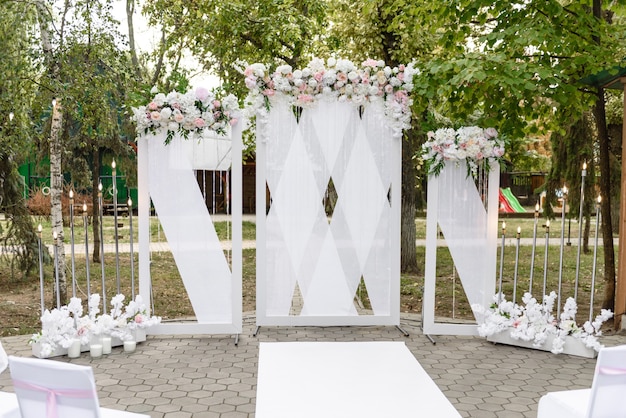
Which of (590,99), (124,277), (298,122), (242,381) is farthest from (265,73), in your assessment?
(124,277)

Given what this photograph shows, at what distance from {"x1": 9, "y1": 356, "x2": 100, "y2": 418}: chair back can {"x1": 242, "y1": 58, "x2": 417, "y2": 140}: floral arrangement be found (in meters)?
3.96

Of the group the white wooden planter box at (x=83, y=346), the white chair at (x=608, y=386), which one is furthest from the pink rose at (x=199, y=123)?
the white chair at (x=608, y=386)

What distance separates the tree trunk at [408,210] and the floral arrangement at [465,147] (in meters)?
3.98

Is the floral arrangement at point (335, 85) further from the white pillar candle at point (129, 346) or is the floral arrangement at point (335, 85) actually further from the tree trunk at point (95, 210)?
the tree trunk at point (95, 210)

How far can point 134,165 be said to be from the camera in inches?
431

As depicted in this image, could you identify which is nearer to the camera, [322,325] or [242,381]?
[242,381]

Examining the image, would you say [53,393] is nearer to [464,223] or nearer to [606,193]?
[464,223]

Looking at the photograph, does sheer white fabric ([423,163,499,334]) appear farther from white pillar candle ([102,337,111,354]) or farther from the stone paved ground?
white pillar candle ([102,337,111,354])

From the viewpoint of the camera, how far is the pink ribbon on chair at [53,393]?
8.35ft

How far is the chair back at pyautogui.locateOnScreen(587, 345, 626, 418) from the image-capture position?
2.89 meters

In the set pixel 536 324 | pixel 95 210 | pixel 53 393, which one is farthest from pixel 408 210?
pixel 53 393

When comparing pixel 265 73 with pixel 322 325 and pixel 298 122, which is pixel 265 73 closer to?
pixel 298 122

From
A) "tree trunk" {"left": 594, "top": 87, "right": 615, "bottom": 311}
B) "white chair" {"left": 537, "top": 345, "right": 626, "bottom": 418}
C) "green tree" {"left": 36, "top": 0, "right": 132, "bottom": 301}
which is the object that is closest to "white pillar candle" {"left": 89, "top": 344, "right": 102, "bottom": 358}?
"green tree" {"left": 36, "top": 0, "right": 132, "bottom": 301}

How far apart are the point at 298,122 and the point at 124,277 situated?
518 cm
